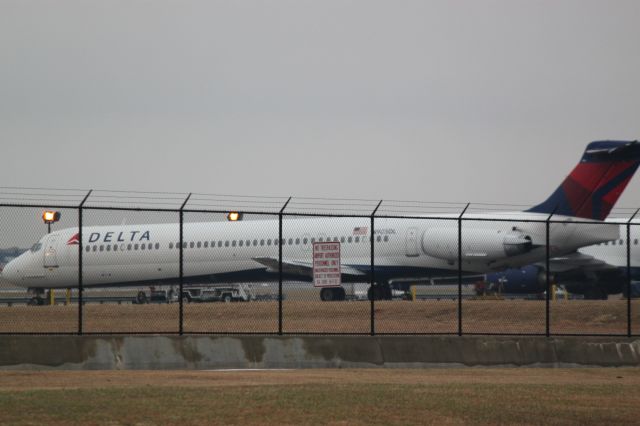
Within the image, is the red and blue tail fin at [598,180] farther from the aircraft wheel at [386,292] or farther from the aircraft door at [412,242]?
the aircraft wheel at [386,292]

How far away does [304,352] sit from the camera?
1013 inches

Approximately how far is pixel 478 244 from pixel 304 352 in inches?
916

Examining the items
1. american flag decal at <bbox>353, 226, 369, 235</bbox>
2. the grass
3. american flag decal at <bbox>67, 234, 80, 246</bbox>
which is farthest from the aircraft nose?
the grass

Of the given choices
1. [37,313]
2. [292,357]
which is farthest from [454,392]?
[37,313]

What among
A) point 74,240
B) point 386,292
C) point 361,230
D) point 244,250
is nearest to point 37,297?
point 74,240

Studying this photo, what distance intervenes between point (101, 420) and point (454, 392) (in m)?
5.88

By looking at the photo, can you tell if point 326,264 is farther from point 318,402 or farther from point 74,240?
point 74,240

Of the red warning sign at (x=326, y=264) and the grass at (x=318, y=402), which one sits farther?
the red warning sign at (x=326, y=264)

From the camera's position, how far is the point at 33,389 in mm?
18875

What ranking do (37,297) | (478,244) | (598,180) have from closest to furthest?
1. (478,244)
2. (598,180)
3. (37,297)

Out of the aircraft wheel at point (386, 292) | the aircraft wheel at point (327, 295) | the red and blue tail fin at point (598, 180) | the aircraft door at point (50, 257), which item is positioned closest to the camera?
the aircraft wheel at point (327, 295)

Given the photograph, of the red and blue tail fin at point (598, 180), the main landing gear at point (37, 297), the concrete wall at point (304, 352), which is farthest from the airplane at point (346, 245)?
the concrete wall at point (304, 352)

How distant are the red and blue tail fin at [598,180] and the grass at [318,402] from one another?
2785cm

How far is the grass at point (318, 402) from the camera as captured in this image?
15406mm
